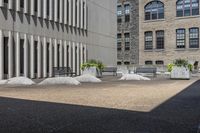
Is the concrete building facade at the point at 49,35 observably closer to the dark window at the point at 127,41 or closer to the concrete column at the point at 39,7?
the concrete column at the point at 39,7

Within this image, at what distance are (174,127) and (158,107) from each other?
275 centimetres

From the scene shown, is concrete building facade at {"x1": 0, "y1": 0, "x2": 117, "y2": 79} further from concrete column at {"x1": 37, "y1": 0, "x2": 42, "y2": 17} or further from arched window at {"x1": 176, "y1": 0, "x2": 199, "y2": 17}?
arched window at {"x1": 176, "y1": 0, "x2": 199, "y2": 17}

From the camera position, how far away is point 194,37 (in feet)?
155

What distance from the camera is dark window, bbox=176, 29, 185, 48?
158ft

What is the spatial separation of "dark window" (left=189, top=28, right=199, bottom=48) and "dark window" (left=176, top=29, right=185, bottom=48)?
115cm

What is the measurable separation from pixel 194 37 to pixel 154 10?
759 centimetres

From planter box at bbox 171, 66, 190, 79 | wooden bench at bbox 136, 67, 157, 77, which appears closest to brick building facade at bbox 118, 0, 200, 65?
wooden bench at bbox 136, 67, 157, 77

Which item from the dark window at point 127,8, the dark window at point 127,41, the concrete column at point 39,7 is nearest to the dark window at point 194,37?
the dark window at point 127,41

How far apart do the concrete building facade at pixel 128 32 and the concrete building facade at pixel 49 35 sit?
1528 cm

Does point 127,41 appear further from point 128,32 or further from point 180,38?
point 180,38

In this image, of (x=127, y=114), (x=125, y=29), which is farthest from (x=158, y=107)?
(x=125, y=29)

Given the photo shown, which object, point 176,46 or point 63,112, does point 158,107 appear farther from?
point 176,46

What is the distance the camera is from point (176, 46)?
4869 centimetres

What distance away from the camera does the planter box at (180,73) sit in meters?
24.8
